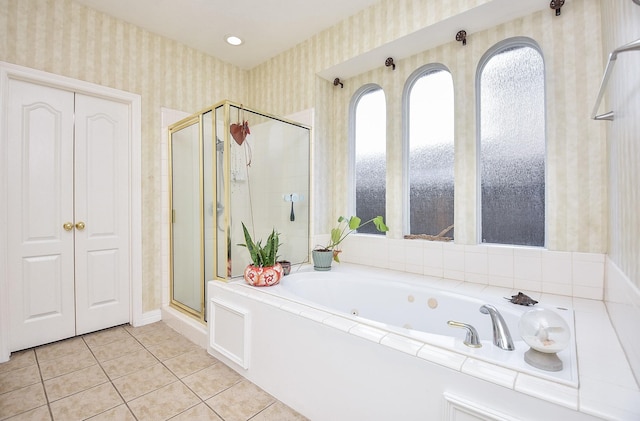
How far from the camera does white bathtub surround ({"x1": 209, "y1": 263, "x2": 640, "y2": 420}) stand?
2.83 feet

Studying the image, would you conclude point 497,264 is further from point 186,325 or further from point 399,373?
point 186,325

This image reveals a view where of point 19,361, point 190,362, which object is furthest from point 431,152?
point 19,361

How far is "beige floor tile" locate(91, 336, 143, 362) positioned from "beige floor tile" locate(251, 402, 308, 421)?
4.18 ft

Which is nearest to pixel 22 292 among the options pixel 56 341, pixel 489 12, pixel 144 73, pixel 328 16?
pixel 56 341

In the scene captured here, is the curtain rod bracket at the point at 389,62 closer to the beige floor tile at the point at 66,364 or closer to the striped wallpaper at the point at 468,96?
the striped wallpaper at the point at 468,96

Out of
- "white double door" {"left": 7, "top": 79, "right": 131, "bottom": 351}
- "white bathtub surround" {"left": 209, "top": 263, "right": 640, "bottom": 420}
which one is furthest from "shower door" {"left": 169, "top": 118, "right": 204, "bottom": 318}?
"white bathtub surround" {"left": 209, "top": 263, "right": 640, "bottom": 420}

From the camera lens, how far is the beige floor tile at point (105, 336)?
231cm

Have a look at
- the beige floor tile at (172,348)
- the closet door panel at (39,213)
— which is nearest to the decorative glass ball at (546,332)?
the beige floor tile at (172,348)

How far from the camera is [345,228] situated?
9.66ft

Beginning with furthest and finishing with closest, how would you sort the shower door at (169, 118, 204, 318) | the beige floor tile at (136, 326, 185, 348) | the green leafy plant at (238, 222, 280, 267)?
the shower door at (169, 118, 204, 318)
the beige floor tile at (136, 326, 185, 348)
the green leafy plant at (238, 222, 280, 267)

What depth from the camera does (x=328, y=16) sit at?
8.27 feet

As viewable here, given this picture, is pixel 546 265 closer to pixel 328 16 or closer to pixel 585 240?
pixel 585 240

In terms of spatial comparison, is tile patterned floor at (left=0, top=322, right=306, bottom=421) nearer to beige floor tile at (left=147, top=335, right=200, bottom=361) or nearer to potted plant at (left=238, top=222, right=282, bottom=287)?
beige floor tile at (left=147, top=335, right=200, bottom=361)

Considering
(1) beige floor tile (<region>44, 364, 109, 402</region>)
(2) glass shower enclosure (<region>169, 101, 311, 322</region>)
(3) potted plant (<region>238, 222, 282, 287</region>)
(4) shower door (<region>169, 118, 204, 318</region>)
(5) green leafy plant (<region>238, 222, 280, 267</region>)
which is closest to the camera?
(1) beige floor tile (<region>44, 364, 109, 402</region>)
